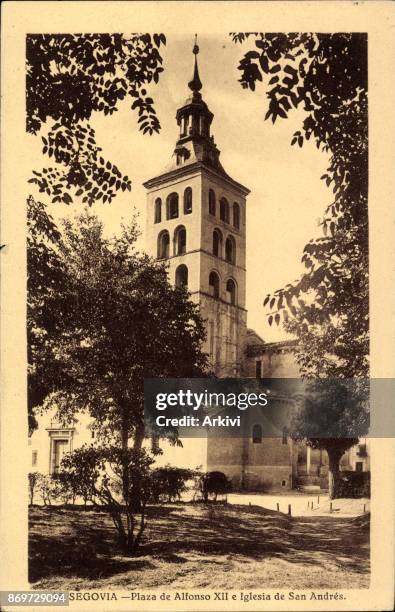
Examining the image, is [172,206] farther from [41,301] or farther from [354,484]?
[354,484]

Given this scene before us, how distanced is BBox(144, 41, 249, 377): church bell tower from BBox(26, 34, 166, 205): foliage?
39 centimetres

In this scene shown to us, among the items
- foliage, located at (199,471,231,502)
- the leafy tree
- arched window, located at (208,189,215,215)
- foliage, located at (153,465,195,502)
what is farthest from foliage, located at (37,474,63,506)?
arched window, located at (208,189,215,215)

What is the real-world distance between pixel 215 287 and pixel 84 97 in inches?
88.6

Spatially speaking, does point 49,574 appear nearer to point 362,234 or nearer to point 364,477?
point 364,477

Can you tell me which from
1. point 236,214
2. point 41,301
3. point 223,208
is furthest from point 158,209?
point 41,301

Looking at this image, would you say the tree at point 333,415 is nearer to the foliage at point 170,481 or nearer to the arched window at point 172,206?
the foliage at point 170,481

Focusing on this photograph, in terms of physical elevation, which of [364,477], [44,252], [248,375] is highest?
[44,252]

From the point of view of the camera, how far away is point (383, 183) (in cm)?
563

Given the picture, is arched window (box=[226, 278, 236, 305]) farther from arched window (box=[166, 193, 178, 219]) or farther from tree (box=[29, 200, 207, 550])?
arched window (box=[166, 193, 178, 219])

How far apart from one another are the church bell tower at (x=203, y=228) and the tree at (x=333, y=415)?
0.81m

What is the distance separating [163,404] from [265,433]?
964 millimetres

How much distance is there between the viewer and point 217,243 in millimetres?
6281

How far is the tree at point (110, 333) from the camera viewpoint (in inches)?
228

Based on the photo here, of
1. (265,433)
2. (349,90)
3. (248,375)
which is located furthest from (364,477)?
(349,90)
